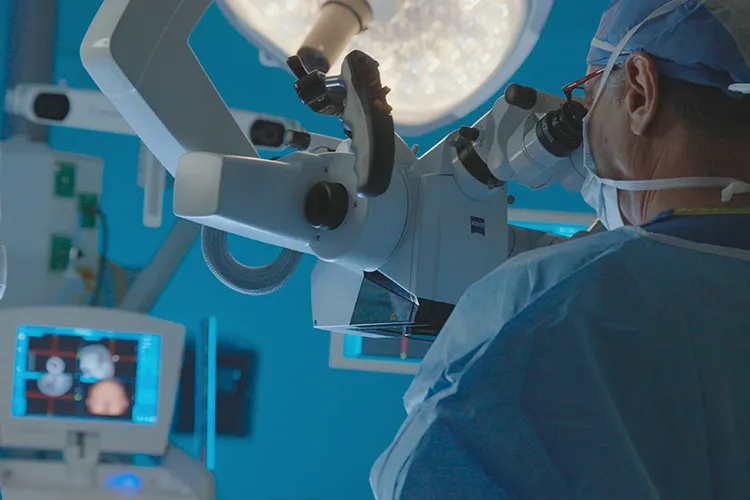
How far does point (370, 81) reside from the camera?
0.88 meters

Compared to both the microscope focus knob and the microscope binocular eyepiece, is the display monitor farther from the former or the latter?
the microscope binocular eyepiece

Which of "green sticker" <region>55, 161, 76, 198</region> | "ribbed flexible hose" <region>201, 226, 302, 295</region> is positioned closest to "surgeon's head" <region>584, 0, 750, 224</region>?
"ribbed flexible hose" <region>201, 226, 302, 295</region>

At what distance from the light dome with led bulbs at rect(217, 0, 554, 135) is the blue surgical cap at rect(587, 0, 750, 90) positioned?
0.36 feet

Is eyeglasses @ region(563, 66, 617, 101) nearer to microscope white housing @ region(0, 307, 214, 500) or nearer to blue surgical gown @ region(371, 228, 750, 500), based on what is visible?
blue surgical gown @ region(371, 228, 750, 500)

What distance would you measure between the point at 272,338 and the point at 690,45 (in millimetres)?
1961

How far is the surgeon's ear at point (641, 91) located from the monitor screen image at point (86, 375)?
1.43 metres

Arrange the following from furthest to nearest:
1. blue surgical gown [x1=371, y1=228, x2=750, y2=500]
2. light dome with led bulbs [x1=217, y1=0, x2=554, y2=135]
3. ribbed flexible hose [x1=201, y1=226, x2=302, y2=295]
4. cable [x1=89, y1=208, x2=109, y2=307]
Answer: cable [x1=89, y1=208, x2=109, y2=307] < ribbed flexible hose [x1=201, y1=226, x2=302, y2=295] < light dome with led bulbs [x1=217, y1=0, x2=554, y2=135] < blue surgical gown [x1=371, y1=228, x2=750, y2=500]

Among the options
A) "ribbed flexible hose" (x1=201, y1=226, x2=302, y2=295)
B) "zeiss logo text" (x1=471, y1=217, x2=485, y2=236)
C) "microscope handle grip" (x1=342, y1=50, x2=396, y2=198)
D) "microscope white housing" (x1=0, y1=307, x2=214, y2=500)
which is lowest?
"microscope white housing" (x1=0, y1=307, x2=214, y2=500)

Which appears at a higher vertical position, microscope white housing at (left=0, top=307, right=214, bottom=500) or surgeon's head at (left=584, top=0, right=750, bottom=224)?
surgeon's head at (left=584, top=0, right=750, bottom=224)

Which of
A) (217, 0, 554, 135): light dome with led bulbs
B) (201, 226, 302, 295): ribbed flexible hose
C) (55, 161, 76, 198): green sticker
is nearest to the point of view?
(217, 0, 554, 135): light dome with led bulbs

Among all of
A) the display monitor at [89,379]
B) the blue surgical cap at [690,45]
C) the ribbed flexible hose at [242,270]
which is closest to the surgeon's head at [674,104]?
the blue surgical cap at [690,45]

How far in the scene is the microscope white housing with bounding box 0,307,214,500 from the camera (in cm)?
191

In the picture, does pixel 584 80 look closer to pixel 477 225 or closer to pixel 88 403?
pixel 477 225

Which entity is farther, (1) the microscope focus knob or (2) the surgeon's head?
(1) the microscope focus knob
